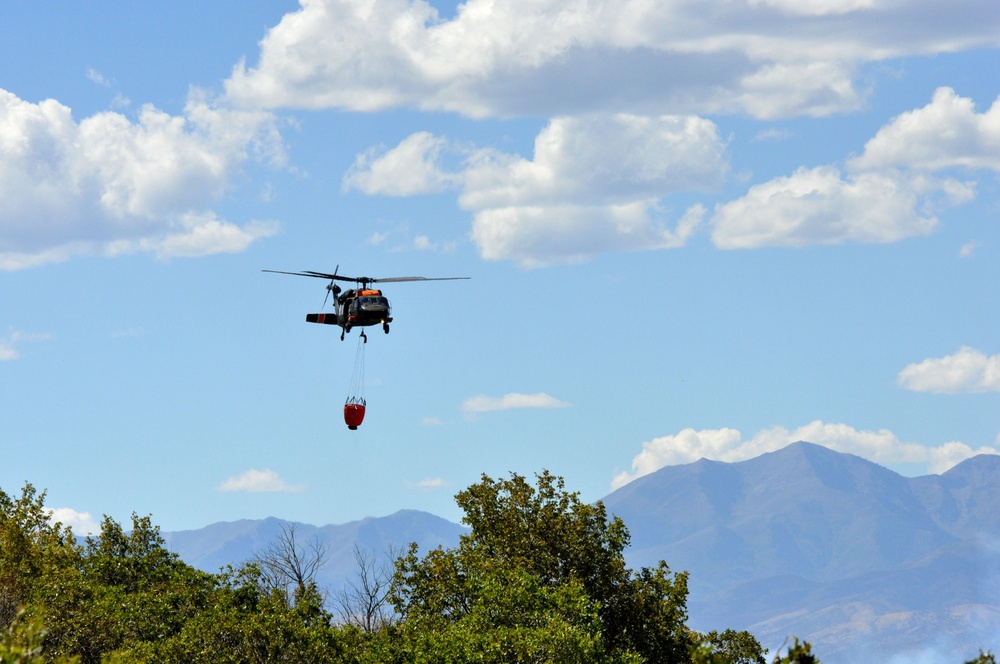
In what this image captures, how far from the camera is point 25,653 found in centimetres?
3006

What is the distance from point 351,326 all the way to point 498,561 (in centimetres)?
1531

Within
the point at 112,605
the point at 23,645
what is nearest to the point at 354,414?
the point at 112,605

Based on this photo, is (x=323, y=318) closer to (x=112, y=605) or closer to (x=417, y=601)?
(x=417, y=601)

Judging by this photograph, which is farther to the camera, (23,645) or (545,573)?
(545,573)

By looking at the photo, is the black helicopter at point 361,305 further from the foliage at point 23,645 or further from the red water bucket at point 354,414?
the foliage at point 23,645

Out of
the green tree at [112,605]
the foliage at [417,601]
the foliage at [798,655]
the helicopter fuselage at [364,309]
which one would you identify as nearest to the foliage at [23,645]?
the foliage at [798,655]

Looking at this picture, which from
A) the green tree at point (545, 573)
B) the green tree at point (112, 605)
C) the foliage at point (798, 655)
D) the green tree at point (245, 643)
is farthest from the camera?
the green tree at point (545, 573)

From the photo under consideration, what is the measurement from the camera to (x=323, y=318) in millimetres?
86812

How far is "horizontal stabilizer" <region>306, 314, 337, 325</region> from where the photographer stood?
85.9 metres

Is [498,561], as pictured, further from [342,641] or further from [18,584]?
[18,584]

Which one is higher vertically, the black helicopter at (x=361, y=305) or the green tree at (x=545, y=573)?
the black helicopter at (x=361, y=305)

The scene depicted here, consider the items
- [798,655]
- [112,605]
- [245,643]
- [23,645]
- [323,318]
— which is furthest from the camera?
[323,318]

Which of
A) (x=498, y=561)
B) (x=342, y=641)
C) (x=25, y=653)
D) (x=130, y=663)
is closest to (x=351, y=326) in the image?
(x=498, y=561)

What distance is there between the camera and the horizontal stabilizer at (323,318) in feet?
282
